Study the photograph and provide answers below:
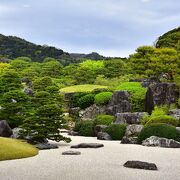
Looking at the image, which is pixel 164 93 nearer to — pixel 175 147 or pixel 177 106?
pixel 177 106

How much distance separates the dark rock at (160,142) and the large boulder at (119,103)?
12575mm

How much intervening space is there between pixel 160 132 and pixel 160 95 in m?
11.4

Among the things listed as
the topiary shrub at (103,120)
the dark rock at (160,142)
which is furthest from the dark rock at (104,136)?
the dark rock at (160,142)

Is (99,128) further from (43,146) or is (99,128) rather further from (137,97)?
(137,97)

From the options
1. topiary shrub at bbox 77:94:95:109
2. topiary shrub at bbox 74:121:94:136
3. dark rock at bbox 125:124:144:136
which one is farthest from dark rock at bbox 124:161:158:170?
topiary shrub at bbox 77:94:95:109

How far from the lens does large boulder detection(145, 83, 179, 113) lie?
104 feet

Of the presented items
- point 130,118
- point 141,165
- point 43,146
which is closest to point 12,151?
point 43,146

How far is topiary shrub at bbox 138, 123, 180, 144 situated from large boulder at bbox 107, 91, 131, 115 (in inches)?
453

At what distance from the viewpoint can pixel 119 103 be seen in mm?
32969

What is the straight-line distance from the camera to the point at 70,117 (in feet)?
119

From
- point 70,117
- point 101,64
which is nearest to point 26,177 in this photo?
point 70,117

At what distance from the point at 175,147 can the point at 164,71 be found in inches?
851

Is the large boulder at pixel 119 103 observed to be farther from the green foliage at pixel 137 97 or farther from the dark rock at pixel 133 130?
the dark rock at pixel 133 130

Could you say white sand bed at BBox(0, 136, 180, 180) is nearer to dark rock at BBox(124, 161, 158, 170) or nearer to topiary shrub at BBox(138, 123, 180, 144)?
dark rock at BBox(124, 161, 158, 170)
